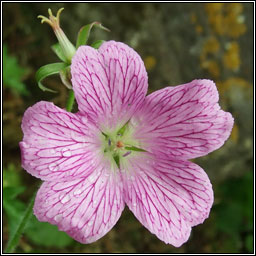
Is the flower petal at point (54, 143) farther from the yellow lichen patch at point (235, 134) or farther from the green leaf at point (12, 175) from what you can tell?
the yellow lichen patch at point (235, 134)

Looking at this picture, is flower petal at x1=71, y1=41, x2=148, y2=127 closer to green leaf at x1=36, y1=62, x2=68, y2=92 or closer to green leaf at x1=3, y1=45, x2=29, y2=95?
green leaf at x1=36, y1=62, x2=68, y2=92

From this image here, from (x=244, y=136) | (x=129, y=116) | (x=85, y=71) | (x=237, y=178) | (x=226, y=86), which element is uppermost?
(x=85, y=71)

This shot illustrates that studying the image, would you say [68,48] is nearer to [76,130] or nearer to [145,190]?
[76,130]

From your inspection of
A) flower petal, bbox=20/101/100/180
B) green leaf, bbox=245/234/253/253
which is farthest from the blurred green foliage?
flower petal, bbox=20/101/100/180

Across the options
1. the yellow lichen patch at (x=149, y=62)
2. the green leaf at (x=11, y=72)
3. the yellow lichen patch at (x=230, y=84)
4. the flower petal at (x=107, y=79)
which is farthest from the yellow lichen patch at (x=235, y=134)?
the flower petal at (x=107, y=79)

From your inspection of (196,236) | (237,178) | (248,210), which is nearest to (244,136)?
(237,178)

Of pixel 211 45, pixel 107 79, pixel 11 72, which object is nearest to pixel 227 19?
pixel 211 45

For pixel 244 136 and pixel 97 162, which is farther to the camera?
pixel 244 136

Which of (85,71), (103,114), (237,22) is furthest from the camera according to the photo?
(237,22)
